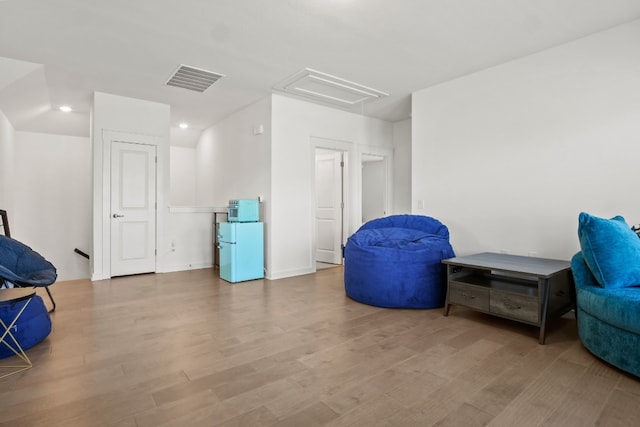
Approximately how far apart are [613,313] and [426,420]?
1476mm

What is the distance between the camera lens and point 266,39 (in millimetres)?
3342

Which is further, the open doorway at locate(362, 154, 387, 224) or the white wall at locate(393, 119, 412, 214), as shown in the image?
the open doorway at locate(362, 154, 387, 224)

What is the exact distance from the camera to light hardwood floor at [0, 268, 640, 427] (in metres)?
1.71

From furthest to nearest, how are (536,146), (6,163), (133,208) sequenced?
(6,163), (133,208), (536,146)

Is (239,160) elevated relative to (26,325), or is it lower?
elevated

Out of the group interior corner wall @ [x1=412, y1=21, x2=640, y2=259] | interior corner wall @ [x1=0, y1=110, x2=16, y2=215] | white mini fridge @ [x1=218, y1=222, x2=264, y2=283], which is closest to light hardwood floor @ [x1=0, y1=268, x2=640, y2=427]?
interior corner wall @ [x1=412, y1=21, x2=640, y2=259]

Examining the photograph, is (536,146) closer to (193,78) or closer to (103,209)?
(193,78)

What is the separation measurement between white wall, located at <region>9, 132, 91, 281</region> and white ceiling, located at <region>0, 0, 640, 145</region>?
189 centimetres

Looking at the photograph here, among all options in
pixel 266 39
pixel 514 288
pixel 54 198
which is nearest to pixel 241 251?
pixel 266 39

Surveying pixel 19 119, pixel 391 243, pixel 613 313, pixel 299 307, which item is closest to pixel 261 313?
pixel 299 307

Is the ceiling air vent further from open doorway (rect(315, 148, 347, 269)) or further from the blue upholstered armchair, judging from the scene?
the blue upholstered armchair

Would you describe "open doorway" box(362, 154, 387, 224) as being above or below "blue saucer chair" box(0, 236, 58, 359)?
above

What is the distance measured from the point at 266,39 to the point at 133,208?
340 centimetres

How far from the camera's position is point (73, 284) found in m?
4.65
